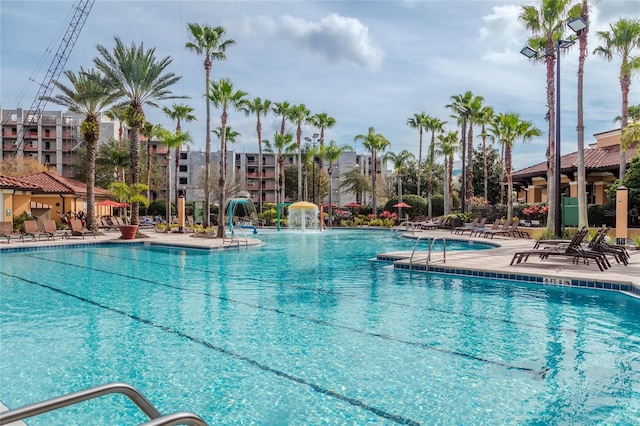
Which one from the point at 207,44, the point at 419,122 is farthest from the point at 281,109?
the point at 207,44

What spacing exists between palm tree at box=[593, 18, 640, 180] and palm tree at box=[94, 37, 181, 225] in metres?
23.8

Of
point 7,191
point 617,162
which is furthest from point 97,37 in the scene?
point 617,162

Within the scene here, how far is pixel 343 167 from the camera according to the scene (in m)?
80.5

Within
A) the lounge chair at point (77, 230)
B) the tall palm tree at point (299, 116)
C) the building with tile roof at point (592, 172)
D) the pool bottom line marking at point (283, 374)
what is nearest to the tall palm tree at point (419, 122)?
the tall palm tree at point (299, 116)

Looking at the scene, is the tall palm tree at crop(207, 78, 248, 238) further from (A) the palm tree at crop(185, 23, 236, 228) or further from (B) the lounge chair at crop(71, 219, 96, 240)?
(B) the lounge chair at crop(71, 219, 96, 240)

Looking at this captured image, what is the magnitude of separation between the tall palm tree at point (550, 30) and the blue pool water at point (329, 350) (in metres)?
13.3

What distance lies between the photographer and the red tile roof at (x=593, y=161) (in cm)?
2833

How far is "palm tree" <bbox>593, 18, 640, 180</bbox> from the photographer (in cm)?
2452

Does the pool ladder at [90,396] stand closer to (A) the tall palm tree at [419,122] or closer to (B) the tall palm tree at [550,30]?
(B) the tall palm tree at [550,30]

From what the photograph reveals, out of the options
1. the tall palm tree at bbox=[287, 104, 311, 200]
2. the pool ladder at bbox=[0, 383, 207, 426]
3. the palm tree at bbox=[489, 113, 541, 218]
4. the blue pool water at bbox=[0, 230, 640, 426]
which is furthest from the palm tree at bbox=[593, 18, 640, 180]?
the tall palm tree at bbox=[287, 104, 311, 200]

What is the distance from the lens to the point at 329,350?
21.3 ft

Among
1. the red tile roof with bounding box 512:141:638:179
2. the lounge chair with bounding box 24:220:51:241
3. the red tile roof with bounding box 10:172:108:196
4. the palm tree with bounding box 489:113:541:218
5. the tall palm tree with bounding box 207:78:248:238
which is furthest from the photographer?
the red tile roof with bounding box 10:172:108:196

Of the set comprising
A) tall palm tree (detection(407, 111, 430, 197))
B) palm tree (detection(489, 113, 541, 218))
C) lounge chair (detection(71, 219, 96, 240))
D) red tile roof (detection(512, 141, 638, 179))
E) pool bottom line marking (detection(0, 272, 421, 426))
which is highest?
tall palm tree (detection(407, 111, 430, 197))

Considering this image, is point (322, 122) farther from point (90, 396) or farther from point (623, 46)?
point (90, 396)
